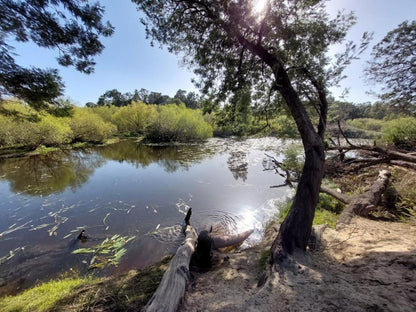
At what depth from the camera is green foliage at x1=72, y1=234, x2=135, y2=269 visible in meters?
4.18

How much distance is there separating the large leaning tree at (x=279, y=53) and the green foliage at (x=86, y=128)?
80.2 feet

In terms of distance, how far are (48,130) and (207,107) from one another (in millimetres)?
21415

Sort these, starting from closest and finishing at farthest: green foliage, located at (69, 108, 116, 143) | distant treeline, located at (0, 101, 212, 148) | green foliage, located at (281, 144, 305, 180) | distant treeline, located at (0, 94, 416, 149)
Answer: distant treeline, located at (0, 94, 416, 149)
green foliage, located at (281, 144, 305, 180)
distant treeline, located at (0, 101, 212, 148)
green foliage, located at (69, 108, 116, 143)

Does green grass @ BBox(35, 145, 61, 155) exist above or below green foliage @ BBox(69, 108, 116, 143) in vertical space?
below

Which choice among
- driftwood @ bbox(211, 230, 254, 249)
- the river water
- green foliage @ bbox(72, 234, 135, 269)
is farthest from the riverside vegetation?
green foliage @ bbox(72, 234, 135, 269)

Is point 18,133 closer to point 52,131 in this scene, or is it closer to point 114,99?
point 52,131

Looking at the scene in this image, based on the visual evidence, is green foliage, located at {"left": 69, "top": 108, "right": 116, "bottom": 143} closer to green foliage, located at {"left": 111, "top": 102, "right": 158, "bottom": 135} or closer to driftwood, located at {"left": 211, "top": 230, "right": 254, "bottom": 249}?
green foliage, located at {"left": 111, "top": 102, "right": 158, "bottom": 135}

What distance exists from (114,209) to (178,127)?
808 inches

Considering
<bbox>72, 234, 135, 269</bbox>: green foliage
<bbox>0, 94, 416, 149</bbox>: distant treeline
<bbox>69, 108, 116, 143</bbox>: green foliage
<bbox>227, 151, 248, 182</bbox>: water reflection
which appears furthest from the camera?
<bbox>69, 108, 116, 143</bbox>: green foliage

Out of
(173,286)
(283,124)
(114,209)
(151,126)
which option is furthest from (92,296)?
(151,126)

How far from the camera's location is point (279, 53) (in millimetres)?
3520

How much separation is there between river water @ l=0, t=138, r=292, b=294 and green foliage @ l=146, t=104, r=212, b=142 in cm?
1459

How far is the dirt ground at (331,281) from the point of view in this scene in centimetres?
164

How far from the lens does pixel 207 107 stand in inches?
192
